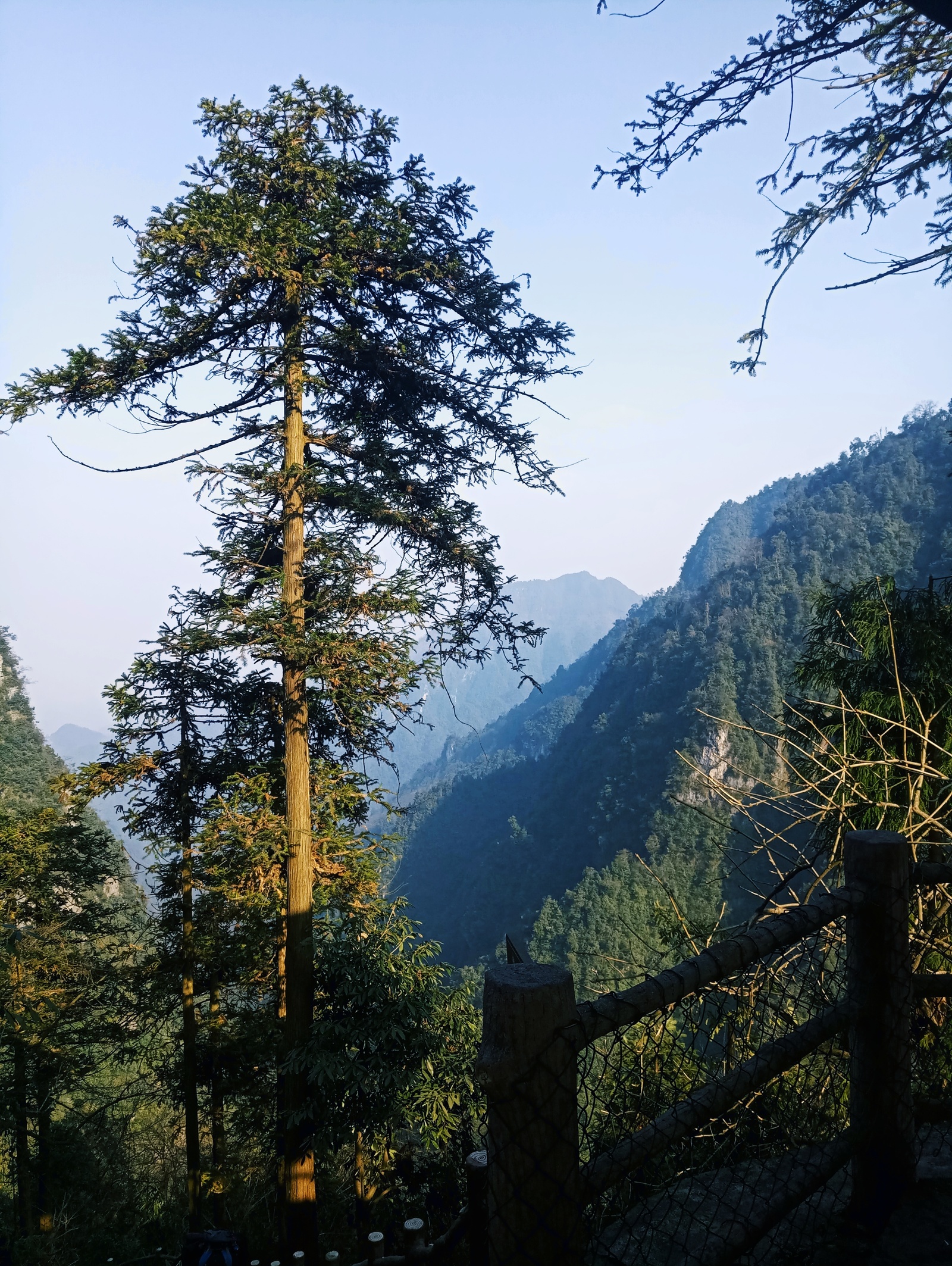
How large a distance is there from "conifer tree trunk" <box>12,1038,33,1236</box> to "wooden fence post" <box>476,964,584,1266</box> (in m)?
13.7

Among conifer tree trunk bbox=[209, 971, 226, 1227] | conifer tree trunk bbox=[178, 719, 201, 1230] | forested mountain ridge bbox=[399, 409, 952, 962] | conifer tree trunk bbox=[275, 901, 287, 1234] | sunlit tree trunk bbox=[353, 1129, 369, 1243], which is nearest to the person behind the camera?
conifer tree trunk bbox=[275, 901, 287, 1234]

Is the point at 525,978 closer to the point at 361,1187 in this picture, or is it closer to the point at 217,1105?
the point at 361,1187

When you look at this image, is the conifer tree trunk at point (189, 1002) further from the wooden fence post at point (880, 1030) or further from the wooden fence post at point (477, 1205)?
the wooden fence post at point (880, 1030)

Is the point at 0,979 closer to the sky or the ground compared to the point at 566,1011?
closer to the ground

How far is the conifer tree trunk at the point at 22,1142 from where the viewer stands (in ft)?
39.5

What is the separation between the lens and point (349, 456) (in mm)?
9641

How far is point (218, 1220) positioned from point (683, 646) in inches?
3584

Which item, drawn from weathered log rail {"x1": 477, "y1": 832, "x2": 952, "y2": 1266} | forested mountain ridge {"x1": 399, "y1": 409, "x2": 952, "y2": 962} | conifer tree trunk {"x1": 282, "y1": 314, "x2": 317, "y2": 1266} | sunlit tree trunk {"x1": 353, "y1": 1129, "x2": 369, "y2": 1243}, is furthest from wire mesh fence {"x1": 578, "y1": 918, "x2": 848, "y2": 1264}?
forested mountain ridge {"x1": 399, "y1": 409, "x2": 952, "y2": 962}

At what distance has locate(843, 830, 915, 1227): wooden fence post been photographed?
2.33 meters

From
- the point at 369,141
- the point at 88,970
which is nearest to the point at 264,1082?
the point at 88,970

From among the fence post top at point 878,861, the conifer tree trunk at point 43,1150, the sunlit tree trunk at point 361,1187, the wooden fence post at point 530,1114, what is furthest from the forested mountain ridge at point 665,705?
the wooden fence post at point 530,1114

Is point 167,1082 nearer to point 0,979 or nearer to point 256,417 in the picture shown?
point 0,979

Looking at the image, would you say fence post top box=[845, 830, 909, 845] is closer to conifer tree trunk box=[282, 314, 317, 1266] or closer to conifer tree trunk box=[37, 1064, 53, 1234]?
conifer tree trunk box=[282, 314, 317, 1266]

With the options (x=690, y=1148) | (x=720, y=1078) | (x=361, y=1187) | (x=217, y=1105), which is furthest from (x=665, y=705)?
(x=720, y=1078)
